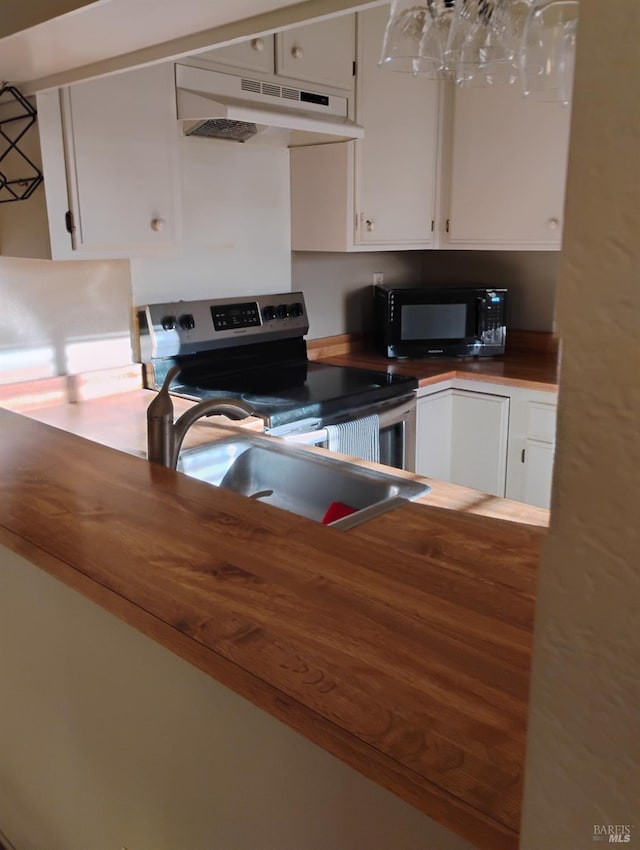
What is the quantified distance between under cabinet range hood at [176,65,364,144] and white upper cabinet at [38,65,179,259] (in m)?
0.08

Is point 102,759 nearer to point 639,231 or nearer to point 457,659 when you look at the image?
point 457,659

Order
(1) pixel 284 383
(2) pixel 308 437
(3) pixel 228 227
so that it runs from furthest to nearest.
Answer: (3) pixel 228 227, (1) pixel 284 383, (2) pixel 308 437

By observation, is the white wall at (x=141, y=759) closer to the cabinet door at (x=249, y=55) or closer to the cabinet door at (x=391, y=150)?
the cabinet door at (x=249, y=55)

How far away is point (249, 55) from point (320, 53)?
34cm

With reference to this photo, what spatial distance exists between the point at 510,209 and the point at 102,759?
271cm

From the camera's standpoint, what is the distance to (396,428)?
289 centimetres

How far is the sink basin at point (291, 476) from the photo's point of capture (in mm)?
1779

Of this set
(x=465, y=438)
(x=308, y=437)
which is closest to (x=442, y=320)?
(x=465, y=438)

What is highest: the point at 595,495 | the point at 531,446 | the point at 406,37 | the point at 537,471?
the point at 406,37

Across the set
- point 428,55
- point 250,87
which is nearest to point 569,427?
point 428,55

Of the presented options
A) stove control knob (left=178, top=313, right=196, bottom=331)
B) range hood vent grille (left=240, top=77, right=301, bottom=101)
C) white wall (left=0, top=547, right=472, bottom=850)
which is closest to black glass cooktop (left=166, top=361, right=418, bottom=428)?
stove control knob (left=178, top=313, right=196, bottom=331)

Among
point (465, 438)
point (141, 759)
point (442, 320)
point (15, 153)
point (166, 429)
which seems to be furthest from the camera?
point (442, 320)

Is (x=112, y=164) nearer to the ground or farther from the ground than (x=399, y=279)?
farther from the ground

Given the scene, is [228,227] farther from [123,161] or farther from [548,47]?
[548,47]
